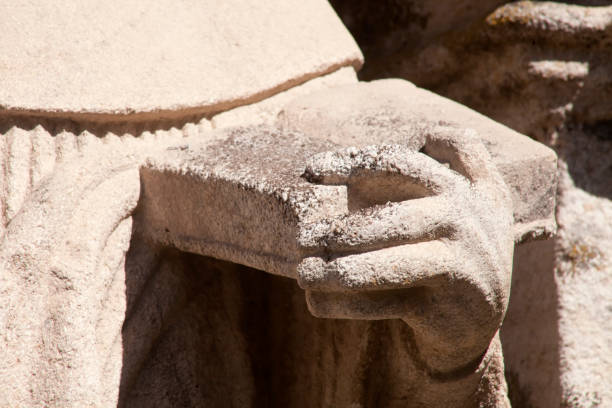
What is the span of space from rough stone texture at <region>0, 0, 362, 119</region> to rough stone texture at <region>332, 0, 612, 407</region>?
679 mm

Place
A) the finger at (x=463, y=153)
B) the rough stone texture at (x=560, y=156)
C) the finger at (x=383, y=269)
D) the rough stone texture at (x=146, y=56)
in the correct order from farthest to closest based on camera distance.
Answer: the rough stone texture at (x=560, y=156) < the rough stone texture at (x=146, y=56) < the finger at (x=463, y=153) < the finger at (x=383, y=269)

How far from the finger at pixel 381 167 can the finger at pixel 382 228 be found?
0.03 m

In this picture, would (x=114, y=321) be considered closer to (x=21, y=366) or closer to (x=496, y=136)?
(x=21, y=366)

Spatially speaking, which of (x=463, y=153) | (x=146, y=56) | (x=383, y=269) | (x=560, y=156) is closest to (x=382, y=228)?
(x=383, y=269)

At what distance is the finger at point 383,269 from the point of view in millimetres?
913

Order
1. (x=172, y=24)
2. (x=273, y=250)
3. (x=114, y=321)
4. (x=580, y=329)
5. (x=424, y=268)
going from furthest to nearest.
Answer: (x=580, y=329) → (x=172, y=24) → (x=114, y=321) → (x=273, y=250) → (x=424, y=268)

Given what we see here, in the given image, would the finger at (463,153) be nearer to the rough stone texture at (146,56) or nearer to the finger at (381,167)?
the finger at (381,167)

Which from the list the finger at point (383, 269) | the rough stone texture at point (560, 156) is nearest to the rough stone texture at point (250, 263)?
the finger at point (383, 269)

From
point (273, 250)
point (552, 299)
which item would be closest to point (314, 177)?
point (273, 250)

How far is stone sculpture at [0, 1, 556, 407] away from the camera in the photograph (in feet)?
3.14

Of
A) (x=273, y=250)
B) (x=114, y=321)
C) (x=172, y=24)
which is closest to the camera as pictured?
(x=273, y=250)

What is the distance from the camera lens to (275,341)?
4.35ft

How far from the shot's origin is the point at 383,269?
914mm

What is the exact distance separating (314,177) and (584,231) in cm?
100
